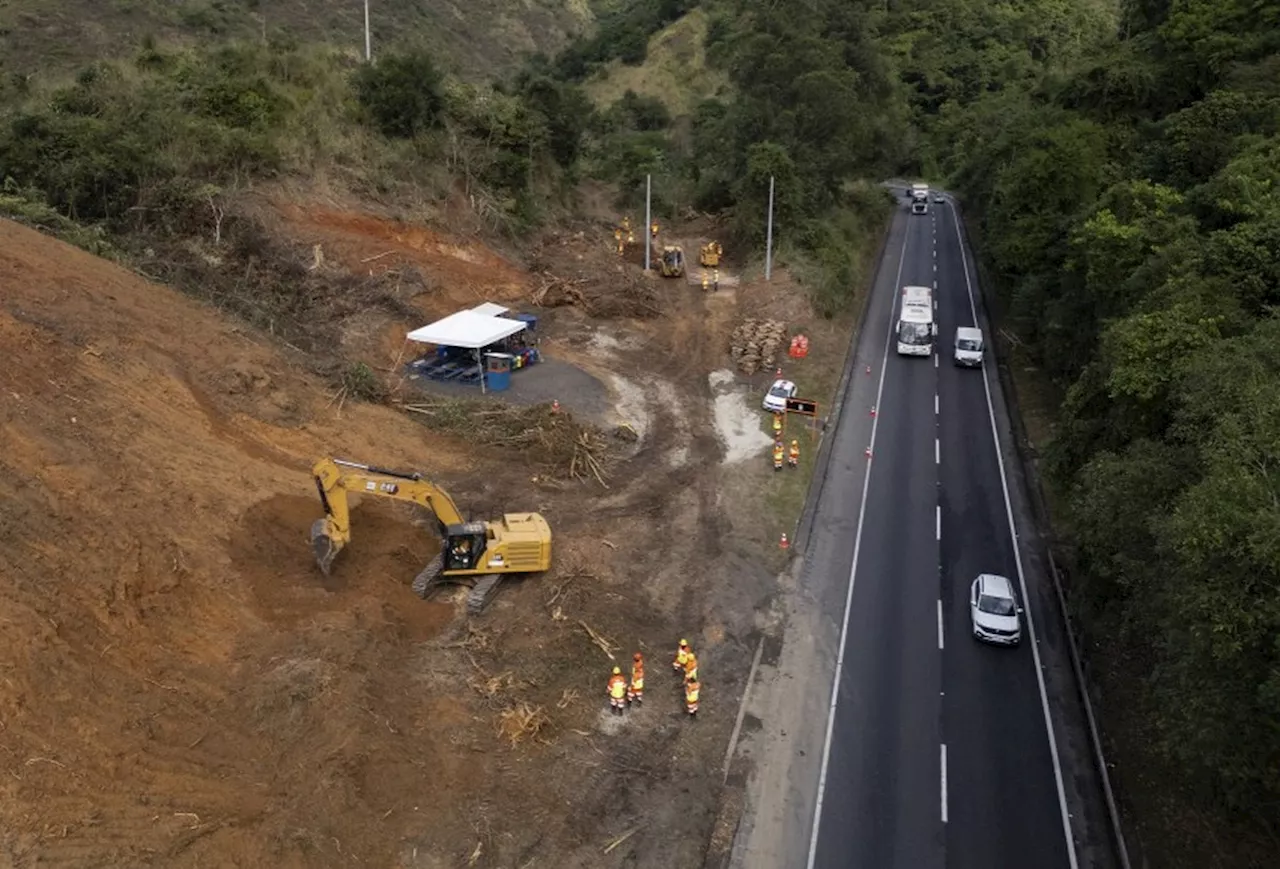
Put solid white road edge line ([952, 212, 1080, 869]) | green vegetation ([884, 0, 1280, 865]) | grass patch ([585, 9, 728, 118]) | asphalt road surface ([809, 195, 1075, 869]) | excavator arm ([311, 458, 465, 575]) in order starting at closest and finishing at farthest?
green vegetation ([884, 0, 1280, 865]) → asphalt road surface ([809, 195, 1075, 869]) → solid white road edge line ([952, 212, 1080, 869]) → excavator arm ([311, 458, 465, 575]) → grass patch ([585, 9, 728, 118])

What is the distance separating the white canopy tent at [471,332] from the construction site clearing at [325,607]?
7.33 feet

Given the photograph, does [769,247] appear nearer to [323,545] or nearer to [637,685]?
[323,545]

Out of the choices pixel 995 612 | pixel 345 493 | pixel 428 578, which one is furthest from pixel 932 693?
pixel 345 493

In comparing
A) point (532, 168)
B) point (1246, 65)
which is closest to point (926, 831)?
point (1246, 65)

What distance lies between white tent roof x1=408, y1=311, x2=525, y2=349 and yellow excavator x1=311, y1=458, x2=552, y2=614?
41.0ft

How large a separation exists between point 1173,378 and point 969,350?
75.1 ft

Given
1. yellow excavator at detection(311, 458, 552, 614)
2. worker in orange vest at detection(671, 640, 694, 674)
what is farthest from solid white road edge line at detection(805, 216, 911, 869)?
yellow excavator at detection(311, 458, 552, 614)

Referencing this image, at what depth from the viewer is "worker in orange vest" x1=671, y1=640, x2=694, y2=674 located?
2075 centimetres

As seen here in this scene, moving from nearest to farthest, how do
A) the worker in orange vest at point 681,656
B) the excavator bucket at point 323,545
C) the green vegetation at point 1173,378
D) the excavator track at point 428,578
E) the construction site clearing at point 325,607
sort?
1. the green vegetation at point 1173,378
2. the construction site clearing at point 325,607
3. the worker in orange vest at point 681,656
4. the excavator bucket at point 323,545
5. the excavator track at point 428,578

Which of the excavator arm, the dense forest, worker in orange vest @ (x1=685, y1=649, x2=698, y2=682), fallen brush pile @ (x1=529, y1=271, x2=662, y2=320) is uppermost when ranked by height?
the dense forest

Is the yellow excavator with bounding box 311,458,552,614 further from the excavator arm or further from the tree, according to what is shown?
the tree

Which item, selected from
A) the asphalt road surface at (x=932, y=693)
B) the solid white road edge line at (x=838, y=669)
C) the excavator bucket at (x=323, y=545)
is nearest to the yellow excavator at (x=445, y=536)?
the excavator bucket at (x=323, y=545)

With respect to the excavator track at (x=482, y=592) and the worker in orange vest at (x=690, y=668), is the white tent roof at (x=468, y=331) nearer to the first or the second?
the excavator track at (x=482, y=592)

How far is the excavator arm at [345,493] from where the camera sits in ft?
72.8
